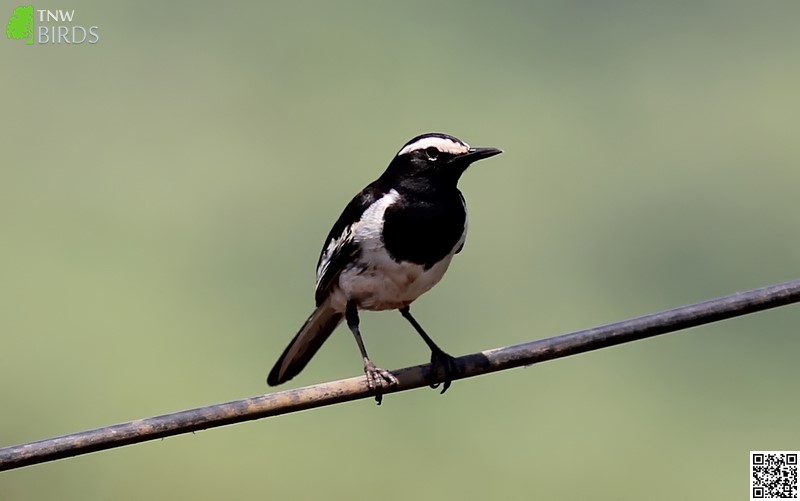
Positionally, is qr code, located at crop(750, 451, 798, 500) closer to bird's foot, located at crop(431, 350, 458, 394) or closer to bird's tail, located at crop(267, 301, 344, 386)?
bird's foot, located at crop(431, 350, 458, 394)

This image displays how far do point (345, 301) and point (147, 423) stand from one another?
2.13 m

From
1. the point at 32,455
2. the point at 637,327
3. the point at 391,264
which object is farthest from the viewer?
the point at 391,264

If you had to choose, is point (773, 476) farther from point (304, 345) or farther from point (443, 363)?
point (304, 345)

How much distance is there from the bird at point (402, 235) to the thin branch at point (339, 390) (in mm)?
1318

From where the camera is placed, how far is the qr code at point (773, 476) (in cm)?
535

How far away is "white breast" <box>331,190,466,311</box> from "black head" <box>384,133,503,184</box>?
5.5 inches

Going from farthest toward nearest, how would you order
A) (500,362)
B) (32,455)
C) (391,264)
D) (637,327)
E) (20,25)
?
(20,25) < (391,264) < (500,362) < (637,327) < (32,455)

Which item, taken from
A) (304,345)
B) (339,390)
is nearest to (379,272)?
(304,345)

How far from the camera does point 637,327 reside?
3207 millimetres

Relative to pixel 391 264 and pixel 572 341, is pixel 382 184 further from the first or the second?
pixel 572 341

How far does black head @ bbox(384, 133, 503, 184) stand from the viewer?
5008mm

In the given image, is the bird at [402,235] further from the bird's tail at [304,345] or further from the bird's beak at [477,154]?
the bird's tail at [304,345]

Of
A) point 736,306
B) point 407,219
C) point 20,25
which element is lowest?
point 736,306

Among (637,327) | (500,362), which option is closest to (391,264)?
(500,362)
